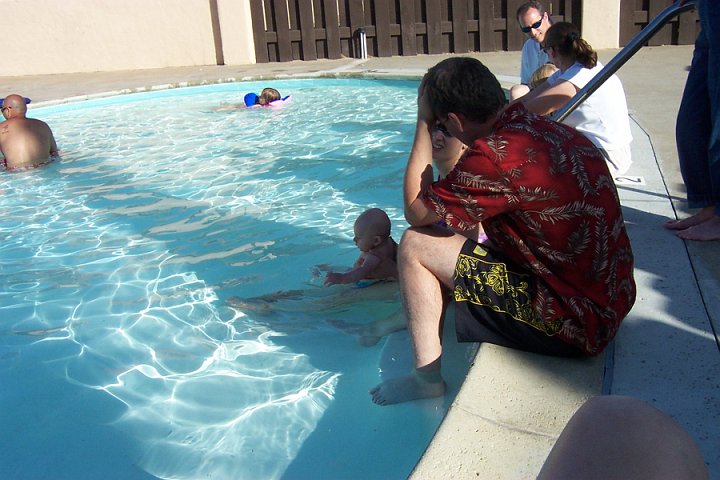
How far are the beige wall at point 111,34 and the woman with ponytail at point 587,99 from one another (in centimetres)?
1148

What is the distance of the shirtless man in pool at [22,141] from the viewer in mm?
7125

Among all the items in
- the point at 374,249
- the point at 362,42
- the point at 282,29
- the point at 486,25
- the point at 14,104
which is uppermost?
the point at 282,29

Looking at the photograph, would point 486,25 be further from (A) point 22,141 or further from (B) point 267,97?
(A) point 22,141

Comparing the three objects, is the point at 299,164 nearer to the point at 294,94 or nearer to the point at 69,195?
the point at 69,195

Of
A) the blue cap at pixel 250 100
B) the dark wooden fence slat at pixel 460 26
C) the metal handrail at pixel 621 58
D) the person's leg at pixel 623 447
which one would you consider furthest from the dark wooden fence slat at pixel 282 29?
the person's leg at pixel 623 447

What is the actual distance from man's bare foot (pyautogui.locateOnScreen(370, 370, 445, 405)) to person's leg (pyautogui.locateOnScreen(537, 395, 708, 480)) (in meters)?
1.22

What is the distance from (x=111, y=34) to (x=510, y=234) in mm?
14424

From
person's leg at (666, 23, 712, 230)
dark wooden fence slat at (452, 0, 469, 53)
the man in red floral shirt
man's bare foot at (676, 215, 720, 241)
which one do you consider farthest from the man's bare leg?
dark wooden fence slat at (452, 0, 469, 53)

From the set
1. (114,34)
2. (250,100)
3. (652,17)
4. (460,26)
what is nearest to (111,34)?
(114,34)

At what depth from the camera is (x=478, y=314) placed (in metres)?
2.29

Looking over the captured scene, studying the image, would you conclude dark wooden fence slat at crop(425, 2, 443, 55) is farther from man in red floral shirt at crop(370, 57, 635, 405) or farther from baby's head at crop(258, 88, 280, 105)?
man in red floral shirt at crop(370, 57, 635, 405)

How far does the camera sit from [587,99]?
4059 mm

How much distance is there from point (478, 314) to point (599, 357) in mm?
409

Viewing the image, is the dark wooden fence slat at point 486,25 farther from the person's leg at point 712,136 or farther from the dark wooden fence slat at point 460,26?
the person's leg at point 712,136
